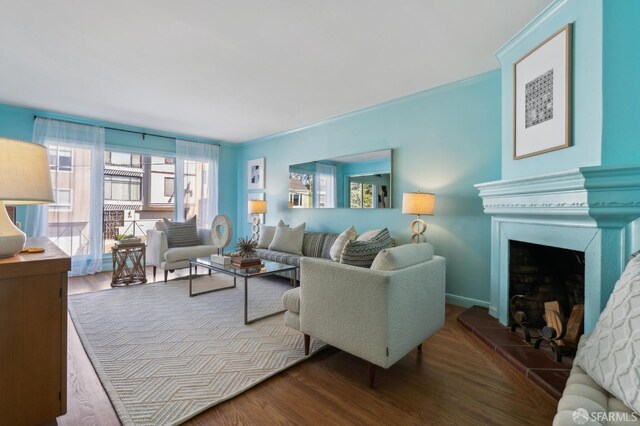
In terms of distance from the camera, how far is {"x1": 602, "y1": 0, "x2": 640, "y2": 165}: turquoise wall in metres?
1.67

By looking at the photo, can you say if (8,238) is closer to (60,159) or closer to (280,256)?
(280,256)

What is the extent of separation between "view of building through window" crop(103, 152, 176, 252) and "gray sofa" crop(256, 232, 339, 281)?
2775mm

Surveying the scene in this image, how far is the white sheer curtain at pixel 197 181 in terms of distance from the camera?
572 centimetres

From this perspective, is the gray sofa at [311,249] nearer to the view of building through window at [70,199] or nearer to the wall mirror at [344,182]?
the wall mirror at [344,182]

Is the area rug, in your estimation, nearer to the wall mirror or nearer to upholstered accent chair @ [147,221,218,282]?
upholstered accent chair @ [147,221,218,282]

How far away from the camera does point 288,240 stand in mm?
4562

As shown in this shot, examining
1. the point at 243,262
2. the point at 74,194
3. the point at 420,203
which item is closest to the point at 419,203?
the point at 420,203

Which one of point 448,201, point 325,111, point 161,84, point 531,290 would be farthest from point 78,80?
point 531,290

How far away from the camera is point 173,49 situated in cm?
261

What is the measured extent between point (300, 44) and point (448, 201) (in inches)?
88.8

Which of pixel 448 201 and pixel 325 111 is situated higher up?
pixel 325 111

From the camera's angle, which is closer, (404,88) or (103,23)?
(103,23)

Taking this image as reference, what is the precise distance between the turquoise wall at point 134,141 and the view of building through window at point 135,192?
0.33 meters

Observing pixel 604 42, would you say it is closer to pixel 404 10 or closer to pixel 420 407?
pixel 404 10
